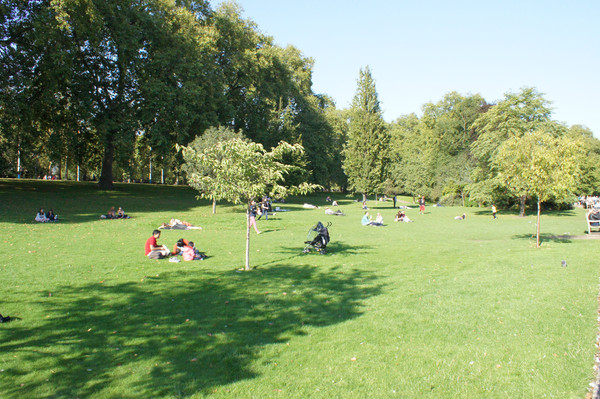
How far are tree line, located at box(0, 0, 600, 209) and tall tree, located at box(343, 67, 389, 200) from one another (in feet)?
0.40

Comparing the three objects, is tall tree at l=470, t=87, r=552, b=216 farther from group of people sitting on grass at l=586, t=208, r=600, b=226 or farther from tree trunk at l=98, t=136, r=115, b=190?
tree trunk at l=98, t=136, r=115, b=190

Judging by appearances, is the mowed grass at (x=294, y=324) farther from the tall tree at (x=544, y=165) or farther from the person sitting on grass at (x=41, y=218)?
the person sitting on grass at (x=41, y=218)

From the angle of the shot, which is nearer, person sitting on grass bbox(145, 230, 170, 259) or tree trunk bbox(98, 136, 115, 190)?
person sitting on grass bbox(145, 230, 170, 259)

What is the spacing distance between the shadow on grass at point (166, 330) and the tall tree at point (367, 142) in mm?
36158

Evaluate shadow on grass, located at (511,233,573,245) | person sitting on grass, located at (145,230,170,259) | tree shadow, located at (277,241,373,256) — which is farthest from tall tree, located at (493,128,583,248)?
person sitting on grass, located at (145,230,170,259)

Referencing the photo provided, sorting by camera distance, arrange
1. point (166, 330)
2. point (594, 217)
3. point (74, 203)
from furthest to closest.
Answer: point (74, 203) < point (594, 217) < point (166, 330)

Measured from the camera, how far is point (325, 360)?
5.78m

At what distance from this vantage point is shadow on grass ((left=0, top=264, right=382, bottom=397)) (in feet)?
16.7

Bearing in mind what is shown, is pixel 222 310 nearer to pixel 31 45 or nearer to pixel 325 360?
pixel 325 360

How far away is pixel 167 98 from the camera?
3444 centimetres

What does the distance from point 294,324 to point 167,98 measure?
1237 inches

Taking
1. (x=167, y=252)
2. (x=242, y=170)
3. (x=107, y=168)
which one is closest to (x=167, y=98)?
(x=107, y=168)

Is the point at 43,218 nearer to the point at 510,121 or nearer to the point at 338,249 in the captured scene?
the point at 338,249

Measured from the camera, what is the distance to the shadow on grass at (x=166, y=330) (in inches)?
200
